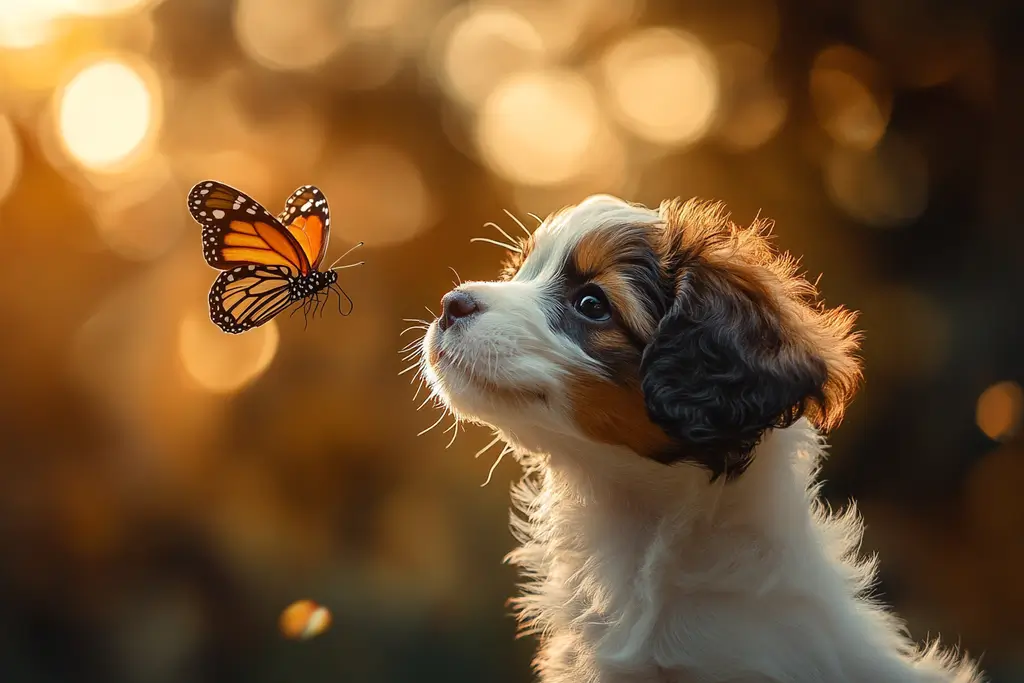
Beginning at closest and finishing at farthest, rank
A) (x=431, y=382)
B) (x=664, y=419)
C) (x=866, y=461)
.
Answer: (x=664, y=419) < (x=431, y=382) < (x=866, y=461)

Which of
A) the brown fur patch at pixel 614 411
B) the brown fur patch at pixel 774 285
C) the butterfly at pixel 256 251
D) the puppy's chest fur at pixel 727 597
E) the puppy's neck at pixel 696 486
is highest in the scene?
the butterfly at pixel 256 251

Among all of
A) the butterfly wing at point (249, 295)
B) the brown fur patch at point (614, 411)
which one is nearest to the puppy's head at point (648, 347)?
the brown fur patch at point (614, 411)

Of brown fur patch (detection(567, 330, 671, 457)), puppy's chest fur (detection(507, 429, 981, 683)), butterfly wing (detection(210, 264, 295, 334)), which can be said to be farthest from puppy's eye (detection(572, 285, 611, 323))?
butterfly wing (detection(210, 264, 295, 334))

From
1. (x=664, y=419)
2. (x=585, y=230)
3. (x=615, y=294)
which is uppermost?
(x=585, y=230)

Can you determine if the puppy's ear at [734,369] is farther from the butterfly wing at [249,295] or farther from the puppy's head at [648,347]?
the butterfly wing at [249,295]

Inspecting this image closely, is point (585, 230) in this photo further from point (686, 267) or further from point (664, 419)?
point (664, 419)

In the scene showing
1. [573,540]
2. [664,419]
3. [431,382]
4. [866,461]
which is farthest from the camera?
[866,461]

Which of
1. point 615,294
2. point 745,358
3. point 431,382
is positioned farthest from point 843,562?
point 431,382

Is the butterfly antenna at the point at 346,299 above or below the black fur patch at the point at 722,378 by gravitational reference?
above
